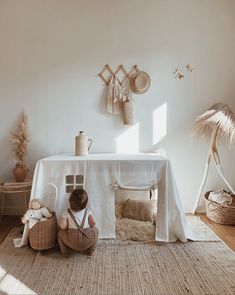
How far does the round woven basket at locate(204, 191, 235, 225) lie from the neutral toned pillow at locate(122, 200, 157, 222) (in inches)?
25.0

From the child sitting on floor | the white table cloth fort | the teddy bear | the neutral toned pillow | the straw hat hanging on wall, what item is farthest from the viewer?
the straw hat hanging on wall

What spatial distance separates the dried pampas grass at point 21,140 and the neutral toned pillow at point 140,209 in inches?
49.8

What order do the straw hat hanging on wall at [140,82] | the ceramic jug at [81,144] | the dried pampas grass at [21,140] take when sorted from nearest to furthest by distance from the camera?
the ceramic jug at [81,144], the dried pampas grass at [21,140], the straw hat hanging on wall at [140,82]

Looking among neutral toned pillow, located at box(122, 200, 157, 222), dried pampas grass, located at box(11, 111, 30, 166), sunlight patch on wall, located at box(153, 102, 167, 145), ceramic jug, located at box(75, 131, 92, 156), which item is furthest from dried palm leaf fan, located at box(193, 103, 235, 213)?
dried pampas grass, located at box(11, 111, 30, 166)

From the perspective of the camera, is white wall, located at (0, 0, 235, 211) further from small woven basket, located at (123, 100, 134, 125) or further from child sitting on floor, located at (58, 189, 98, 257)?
child sitting on floor, located at (58, 189, 98, 257)

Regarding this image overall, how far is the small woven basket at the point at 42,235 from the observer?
241 centimetres

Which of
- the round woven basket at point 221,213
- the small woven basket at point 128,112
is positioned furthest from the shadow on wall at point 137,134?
the round woven basket at point 221,213

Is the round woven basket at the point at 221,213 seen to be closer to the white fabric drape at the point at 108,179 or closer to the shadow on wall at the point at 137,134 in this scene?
the white fabric drape at the point at 108,179

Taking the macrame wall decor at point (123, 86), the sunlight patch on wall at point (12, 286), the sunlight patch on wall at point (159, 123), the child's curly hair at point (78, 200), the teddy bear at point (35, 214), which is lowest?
the sunlight patch on wall at point (12, 286)

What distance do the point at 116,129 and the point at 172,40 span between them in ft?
4.04

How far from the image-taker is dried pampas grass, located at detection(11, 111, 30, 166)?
3.28 meters

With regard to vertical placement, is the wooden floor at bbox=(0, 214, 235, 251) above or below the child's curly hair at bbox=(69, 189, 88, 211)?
below

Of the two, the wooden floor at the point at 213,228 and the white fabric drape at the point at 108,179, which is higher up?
the white fabric drape at the point at 108,179

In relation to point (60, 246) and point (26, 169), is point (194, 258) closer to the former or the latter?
point (60, 246)
